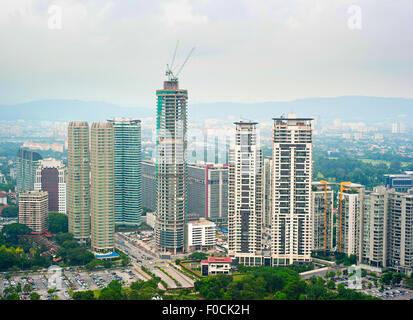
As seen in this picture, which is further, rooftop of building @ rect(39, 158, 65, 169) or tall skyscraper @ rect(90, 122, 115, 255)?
rooftop of building @ rect(39, 158, 65, 169)

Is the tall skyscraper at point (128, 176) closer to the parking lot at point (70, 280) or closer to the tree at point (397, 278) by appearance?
the parking lot at point (70, 280)

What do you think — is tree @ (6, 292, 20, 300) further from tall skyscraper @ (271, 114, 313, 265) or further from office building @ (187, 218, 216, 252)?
tall skyscraper @ (271, 114, 313, 265)

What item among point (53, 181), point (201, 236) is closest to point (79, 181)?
point (53, 181)

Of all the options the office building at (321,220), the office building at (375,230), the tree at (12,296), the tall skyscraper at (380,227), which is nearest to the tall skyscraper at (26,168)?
the tree at (12,296)

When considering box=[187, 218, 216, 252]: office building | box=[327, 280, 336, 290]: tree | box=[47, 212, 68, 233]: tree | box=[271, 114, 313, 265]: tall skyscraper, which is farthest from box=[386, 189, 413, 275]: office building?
box=[47, 212, 68, 233]: tree
